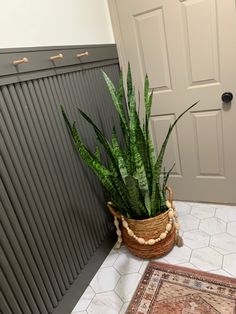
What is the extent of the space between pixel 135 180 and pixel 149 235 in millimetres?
417

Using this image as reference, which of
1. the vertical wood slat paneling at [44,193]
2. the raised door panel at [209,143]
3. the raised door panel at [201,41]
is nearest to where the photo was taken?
the vertical wood slat paneling at [44,193]

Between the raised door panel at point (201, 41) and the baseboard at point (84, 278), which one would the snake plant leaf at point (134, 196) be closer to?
the baseboard at point (84, 278)

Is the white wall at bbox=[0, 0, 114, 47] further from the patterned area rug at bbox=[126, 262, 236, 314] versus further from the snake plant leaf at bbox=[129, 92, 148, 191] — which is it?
the patterned area rug at bbox=[126, 262, 236, 314]

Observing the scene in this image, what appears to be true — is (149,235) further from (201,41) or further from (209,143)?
(201,41)

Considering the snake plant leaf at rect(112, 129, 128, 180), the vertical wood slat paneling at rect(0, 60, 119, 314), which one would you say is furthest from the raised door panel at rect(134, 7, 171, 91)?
the snake plant leaf at rect(112, 129, 128, 180)

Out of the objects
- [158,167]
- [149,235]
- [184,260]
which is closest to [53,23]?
[158,167]

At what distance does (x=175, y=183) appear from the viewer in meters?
2.24

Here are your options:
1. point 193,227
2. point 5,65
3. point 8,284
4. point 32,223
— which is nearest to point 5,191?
point 32,223

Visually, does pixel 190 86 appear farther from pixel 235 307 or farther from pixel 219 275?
pixel 235 307

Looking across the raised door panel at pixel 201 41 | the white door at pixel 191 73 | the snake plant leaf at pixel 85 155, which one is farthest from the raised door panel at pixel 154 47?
the snake plant leaf at pixel 85 155

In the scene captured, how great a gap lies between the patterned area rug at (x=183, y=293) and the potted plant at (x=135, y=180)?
169 mm

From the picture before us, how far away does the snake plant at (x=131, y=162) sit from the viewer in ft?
4.66

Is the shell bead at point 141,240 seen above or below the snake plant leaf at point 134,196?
below

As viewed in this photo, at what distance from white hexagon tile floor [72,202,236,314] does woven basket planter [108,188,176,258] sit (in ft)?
Answer: 0.27
